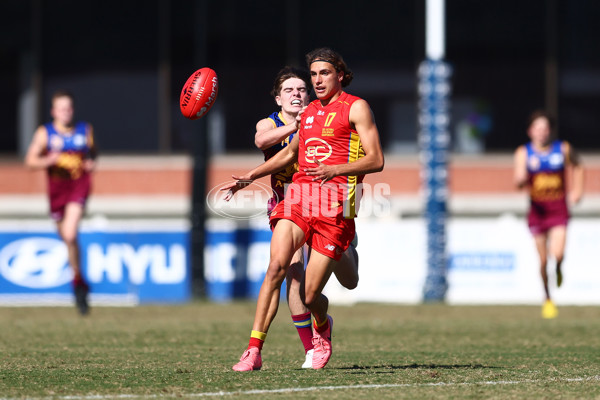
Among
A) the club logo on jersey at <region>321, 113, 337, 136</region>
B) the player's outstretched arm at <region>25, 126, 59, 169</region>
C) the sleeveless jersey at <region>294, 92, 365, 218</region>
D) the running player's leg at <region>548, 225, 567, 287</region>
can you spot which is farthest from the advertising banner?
the club logo on jersey at <region>321, 113, 337, 136</region>

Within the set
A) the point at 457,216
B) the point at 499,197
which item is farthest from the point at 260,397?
the point at 499,197

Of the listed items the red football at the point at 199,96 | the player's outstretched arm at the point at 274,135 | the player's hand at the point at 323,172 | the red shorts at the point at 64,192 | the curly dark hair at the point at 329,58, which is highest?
the curly dark hair at the point at 329,58

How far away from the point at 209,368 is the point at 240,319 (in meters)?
5.97

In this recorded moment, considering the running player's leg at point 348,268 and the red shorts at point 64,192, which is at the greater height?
the red shorts at point 64,192

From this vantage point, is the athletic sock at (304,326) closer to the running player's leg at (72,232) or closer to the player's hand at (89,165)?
the running player's leg at (72,232)

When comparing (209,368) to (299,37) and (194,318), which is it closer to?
(194,318)

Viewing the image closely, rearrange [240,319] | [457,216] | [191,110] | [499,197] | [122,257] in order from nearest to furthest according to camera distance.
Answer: [191,110] < [240,319] < [122,257] < [457,216] < [499,197]

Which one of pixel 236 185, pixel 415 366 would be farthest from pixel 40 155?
pixel 415 366

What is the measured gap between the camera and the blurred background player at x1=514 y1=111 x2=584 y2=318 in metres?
14.4

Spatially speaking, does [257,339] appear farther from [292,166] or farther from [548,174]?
[548,174]

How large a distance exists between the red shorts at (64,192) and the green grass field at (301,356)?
51.1 inches

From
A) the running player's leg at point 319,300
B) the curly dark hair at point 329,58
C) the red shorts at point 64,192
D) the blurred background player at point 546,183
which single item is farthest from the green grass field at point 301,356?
the curly dark hair at point 329,58

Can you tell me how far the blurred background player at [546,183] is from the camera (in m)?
14.4

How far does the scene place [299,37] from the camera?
22.6 metres
